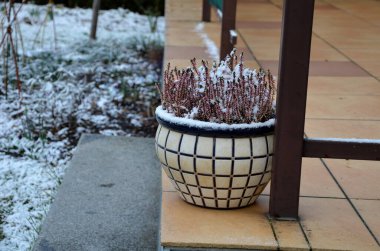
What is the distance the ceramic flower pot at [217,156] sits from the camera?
2252 mm

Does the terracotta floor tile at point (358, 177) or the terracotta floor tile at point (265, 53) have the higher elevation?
the terracotta floor tile at point (265, 53)

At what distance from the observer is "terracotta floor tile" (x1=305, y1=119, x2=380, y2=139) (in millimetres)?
3166

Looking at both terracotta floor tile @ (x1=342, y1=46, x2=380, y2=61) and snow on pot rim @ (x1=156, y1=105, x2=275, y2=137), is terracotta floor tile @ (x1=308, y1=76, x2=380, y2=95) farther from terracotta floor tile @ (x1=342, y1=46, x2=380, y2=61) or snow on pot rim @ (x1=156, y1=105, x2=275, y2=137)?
snow on pot rim @ (x1=156, y1=105, x2=275, y2=137)

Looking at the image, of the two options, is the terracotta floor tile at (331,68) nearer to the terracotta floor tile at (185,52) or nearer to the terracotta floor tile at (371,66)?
the terracotta floor tile at (371,66)

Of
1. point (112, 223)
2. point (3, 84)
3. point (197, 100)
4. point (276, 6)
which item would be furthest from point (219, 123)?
point (276, 6)

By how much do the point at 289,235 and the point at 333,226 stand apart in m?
0.18

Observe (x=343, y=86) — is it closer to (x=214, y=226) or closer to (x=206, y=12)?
(x=214, y=226)

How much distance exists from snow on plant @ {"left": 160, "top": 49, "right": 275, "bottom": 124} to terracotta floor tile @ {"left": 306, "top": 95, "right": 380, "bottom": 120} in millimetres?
1135

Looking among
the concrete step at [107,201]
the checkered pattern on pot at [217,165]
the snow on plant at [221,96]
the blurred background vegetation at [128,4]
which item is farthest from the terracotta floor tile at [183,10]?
the checkered pattern on pot at [217,165]

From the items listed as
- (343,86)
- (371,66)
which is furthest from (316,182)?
(371,66)

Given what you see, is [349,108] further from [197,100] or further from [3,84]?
[3,84]

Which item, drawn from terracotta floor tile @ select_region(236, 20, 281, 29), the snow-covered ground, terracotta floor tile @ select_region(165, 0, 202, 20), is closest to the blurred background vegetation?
the snow-covered ground

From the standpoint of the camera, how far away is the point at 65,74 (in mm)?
5730

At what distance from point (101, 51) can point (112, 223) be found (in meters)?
3.69
